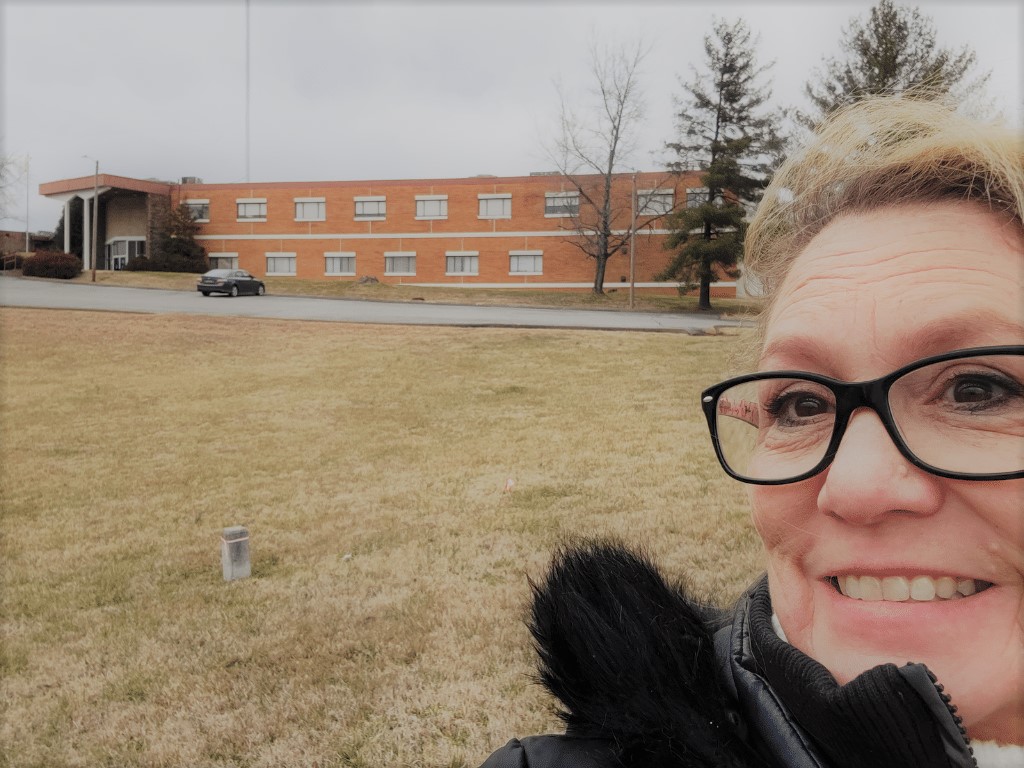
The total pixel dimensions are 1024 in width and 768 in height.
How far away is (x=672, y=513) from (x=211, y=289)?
31526 mm

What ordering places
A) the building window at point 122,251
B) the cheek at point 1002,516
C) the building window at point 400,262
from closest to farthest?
the cheek at point 1002,516, the building window at point 400,262, the building window at point 122,251

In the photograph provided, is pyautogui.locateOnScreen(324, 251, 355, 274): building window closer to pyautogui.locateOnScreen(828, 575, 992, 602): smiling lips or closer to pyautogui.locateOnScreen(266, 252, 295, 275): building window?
pyautogui.locateOnScreen(266, 252, 295, 275): building window

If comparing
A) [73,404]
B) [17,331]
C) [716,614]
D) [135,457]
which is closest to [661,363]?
[135,457]

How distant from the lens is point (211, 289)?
32375 mm

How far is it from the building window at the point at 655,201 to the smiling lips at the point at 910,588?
4054 centimetres

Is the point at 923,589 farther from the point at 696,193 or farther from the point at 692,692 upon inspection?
the point at 696,193

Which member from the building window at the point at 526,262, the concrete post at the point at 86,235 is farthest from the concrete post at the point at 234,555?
the concrete post at the point at 86,235

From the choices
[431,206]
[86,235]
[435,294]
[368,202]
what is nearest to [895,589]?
[435,294]

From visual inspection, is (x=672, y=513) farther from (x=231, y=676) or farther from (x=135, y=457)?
(x=135, y=457)

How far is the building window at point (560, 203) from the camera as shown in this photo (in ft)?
142

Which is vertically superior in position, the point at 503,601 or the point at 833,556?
the point at 833,556

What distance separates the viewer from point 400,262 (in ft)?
155

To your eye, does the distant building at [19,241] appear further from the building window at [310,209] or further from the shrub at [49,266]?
the building window at [310,209]

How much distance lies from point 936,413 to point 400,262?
47.7 metres
